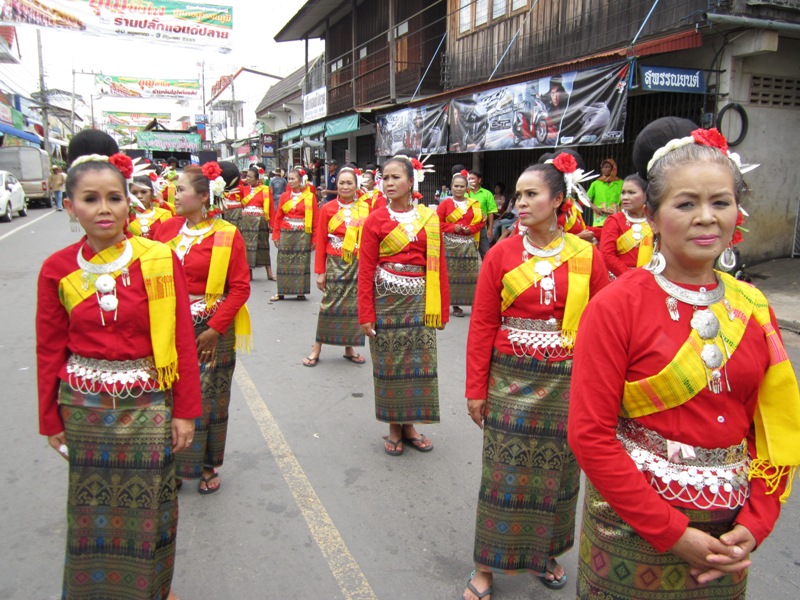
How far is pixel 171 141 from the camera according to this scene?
3338cm

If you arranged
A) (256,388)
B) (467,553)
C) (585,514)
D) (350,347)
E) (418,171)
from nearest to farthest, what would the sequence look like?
1. (585,514)
2. (467,553)
3. (418,171)
4. (256,388)
5. (350,347)

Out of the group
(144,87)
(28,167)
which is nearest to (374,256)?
(28,167)

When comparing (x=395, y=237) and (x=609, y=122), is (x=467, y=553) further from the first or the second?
(x=609, y=122)

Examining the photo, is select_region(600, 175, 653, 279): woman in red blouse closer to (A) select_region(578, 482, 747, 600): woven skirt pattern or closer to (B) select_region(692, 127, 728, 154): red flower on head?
(B) select_region(692, 127, 728, 154): red flower on head

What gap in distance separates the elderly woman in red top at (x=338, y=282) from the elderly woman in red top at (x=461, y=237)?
175 cm

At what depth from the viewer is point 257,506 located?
3.69 metres

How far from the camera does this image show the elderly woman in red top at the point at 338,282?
21.5 ft

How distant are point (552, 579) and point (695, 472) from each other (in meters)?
1.53

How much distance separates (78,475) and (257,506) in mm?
1428

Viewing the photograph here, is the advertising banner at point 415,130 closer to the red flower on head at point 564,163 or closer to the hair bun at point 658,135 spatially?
the red flower on head at point 564,163

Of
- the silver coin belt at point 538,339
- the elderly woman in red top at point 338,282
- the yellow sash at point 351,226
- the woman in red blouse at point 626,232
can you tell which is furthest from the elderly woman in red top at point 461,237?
the silver coin belt at point 538,339

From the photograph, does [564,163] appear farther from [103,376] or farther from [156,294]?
[103,376]

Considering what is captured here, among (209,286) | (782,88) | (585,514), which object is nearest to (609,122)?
(782,88)

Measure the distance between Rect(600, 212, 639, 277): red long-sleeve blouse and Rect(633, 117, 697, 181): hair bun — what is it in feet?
11.6
